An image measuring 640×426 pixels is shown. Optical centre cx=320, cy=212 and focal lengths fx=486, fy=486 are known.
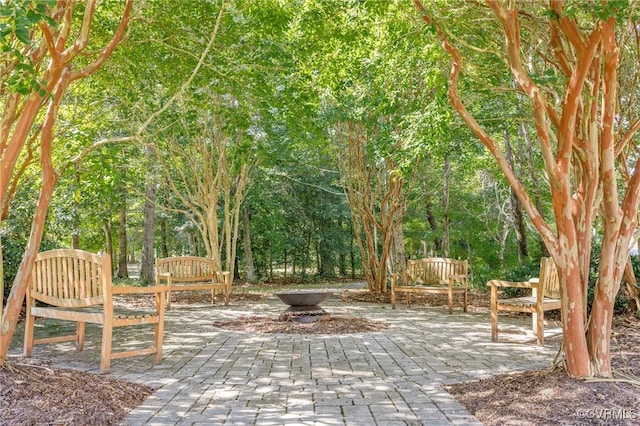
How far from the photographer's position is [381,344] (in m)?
5.99

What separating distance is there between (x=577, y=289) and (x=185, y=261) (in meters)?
8.05

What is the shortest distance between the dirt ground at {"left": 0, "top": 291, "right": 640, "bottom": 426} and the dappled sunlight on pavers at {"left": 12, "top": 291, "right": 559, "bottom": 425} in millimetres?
192

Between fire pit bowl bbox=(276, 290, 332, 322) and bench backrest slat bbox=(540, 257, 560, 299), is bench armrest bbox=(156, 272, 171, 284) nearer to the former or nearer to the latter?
fire pit bowl bbox=(276, 290, 332, 322)

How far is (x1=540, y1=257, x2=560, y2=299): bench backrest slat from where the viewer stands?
6020 millimetres

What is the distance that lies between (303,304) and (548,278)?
3604 millimetres

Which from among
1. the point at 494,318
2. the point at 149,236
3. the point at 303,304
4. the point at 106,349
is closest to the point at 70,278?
the point at 106,349

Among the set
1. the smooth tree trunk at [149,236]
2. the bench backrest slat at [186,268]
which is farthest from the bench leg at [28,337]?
the smooth tree trunk at [149,236]

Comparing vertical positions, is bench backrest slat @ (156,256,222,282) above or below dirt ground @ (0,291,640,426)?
above

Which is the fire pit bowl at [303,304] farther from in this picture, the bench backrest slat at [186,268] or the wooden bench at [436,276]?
the bench backrest slat at [186,268]

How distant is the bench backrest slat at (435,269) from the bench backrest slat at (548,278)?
2.53m

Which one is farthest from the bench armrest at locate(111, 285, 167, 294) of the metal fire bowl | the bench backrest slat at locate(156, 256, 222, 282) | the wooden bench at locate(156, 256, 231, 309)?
the bench backrest slat at locate(156, 256, 222, 282)

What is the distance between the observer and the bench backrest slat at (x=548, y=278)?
237 inches

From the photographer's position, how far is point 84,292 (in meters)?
4.73

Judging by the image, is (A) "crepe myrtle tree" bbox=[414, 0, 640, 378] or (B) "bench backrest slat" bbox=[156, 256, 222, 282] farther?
(B) "bench backrest slat" bbox=[156, 256, 222, 282]
